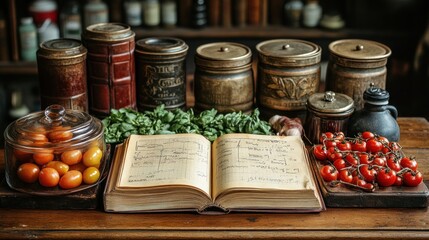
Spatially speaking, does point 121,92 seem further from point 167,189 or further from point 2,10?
point 2,10

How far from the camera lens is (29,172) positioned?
5.49ft

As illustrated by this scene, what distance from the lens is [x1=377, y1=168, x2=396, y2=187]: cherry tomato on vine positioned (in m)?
1.70

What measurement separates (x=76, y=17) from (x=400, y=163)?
2.17 meters

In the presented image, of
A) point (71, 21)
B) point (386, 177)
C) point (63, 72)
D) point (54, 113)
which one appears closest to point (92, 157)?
point (54, 113)

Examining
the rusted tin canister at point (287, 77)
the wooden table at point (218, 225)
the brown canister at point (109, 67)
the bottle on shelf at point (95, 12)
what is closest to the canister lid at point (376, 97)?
the rusted tin canister at point (287, 77)

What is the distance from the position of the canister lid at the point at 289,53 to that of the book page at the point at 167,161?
15.2 inches

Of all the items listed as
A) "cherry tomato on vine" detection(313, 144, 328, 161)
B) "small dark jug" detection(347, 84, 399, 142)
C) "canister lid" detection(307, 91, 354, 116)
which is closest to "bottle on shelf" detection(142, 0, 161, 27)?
"canister lid" detection(307, 91, 354, 116)

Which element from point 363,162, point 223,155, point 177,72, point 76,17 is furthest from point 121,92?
point 76,17

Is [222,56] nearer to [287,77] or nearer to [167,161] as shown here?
[287,77]

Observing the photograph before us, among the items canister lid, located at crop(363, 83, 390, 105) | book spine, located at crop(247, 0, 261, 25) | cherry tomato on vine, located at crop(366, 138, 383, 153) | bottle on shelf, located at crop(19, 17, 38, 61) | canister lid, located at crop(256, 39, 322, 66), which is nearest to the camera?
cherry tomato on vine, located at crop(366, 138, 383, 153)

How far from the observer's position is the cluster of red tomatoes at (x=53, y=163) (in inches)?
65.7

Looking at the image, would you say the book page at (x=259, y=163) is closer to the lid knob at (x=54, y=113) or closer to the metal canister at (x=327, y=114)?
the metal canister at (x=327, y=114)

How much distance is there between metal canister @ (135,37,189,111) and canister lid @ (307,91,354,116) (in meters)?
0.44

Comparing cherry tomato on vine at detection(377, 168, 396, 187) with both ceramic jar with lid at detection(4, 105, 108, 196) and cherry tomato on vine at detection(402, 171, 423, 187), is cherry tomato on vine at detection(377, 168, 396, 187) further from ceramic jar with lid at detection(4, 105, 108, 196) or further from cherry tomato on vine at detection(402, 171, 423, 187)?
ceramic jar with lid at detection(4, 105, 108, 196)
